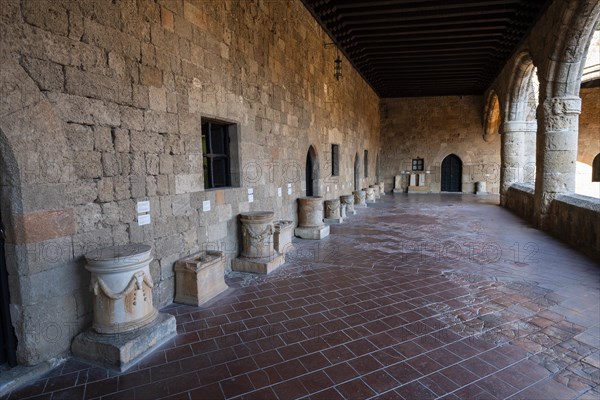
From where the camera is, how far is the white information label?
3.12 meters

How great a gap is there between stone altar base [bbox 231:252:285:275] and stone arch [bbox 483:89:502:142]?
14.2m

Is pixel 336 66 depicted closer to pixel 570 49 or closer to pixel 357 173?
pixel 357 173

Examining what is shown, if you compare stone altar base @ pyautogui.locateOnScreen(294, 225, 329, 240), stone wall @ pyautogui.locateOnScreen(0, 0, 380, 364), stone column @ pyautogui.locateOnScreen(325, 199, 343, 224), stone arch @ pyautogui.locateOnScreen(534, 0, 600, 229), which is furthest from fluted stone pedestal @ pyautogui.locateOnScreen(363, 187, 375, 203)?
stone wall @ pyautogui.locateOnScreen(0, 0, 380, 364)

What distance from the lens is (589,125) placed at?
49.9ft

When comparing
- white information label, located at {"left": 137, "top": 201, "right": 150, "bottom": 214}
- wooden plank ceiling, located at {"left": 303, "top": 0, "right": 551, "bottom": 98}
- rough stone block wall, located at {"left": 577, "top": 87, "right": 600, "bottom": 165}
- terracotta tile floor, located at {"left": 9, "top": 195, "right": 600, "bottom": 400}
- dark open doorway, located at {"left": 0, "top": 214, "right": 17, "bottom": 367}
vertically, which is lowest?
terracotta tile floor, located at {"left": 9, "top": 195, "right": 600, "bottom": 400}

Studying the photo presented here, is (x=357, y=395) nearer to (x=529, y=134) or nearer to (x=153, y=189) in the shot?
(x=153, y=189)

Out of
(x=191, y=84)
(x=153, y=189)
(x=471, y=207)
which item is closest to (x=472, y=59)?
(x=471, y=207)

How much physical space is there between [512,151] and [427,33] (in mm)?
4668

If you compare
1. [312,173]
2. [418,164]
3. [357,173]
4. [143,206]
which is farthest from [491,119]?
[143,206]

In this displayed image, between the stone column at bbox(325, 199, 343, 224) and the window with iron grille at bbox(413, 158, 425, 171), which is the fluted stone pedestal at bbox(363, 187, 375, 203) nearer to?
the stone column at bbox(325, 199, 343, 224)

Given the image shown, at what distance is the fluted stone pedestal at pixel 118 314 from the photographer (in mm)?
2396

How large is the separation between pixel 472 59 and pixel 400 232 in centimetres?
747

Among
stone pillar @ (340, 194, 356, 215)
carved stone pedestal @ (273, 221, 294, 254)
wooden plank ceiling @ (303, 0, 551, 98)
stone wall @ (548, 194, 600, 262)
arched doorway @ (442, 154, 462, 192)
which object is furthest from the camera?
arched doorway @ (442, 154, 462, 192)

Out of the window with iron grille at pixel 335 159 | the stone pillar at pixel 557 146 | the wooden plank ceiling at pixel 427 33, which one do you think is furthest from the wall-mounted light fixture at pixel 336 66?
the stone pillar at pixel 557 146
